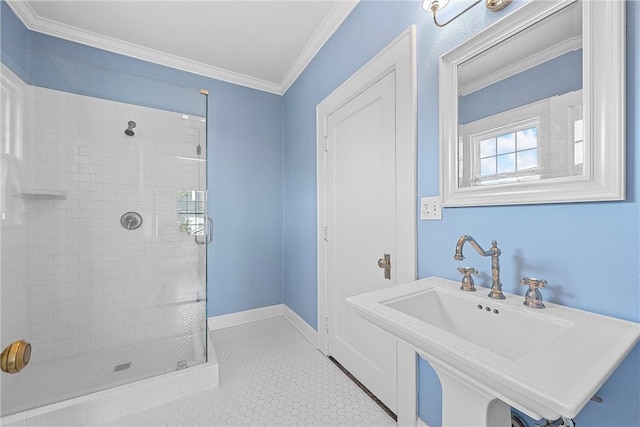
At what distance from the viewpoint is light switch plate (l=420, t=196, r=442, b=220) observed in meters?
1.19

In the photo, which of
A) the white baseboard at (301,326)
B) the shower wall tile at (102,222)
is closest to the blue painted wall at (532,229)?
the white baseboard at (301,326)

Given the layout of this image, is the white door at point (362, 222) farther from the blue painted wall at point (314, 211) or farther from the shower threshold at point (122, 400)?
the shower threshold at point (122, 400)

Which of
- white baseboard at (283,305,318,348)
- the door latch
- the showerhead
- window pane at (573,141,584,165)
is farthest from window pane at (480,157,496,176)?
the showerhead

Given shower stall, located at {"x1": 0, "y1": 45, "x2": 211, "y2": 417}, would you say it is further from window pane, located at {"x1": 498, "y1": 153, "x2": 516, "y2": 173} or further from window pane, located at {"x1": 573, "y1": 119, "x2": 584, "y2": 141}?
window pane, located at {"x1": 573, "y1": 119, "x2": 584, "y2": 141}

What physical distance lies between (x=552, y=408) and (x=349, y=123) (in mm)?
1705

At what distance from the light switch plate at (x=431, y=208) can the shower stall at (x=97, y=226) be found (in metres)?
1.69

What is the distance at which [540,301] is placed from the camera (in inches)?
31.5

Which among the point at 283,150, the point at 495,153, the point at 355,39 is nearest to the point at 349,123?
the point at 355,39

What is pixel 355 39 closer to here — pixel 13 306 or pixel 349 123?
pixel 349 123

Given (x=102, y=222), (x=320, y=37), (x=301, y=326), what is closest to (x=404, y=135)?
(x=320, y=37)

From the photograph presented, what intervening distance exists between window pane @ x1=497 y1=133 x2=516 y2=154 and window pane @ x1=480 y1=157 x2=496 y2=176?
42 millimetres

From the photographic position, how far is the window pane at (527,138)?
89cm

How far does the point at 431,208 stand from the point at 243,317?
2.29 meters

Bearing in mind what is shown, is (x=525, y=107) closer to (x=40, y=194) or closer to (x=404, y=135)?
(x=404, y=135)
